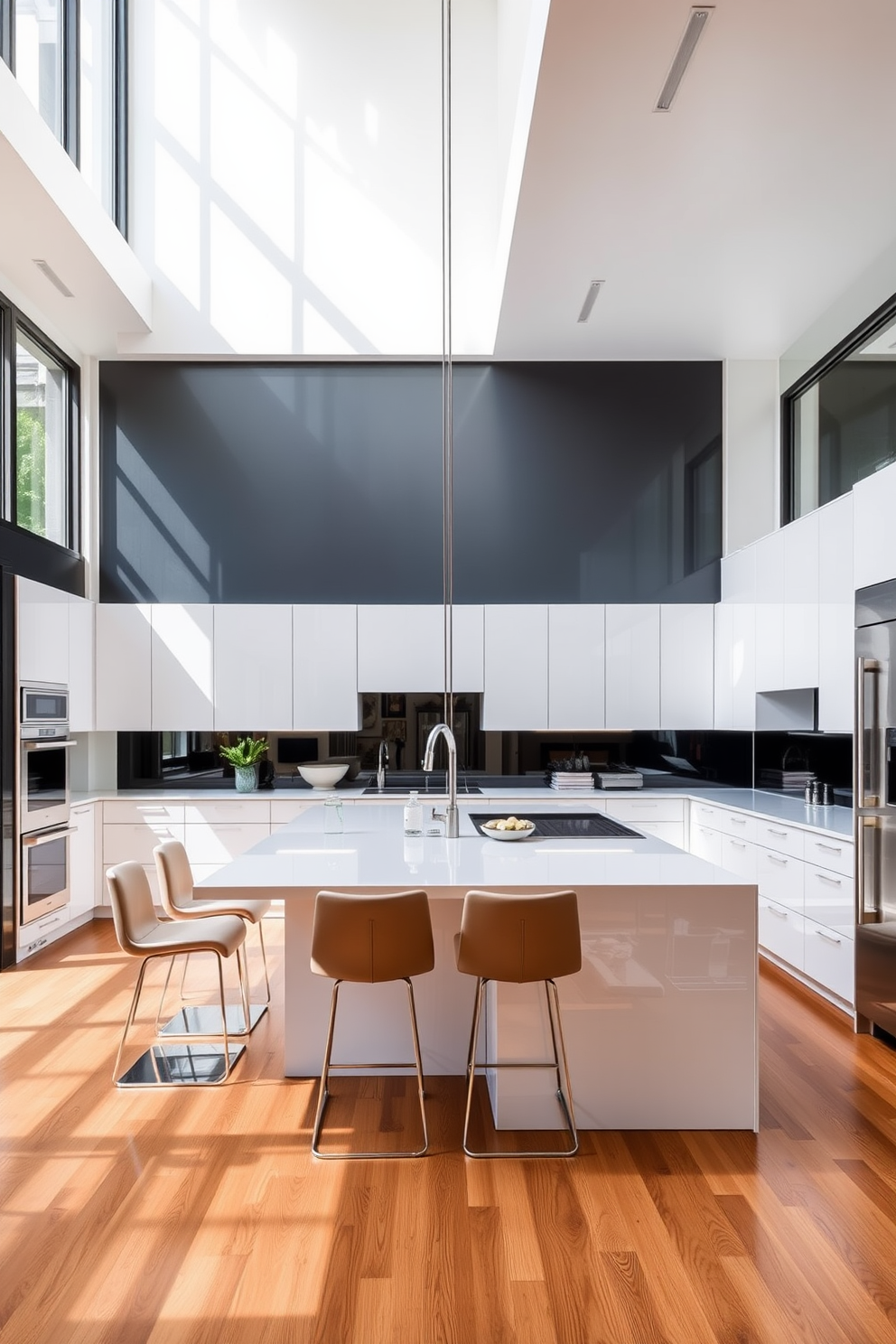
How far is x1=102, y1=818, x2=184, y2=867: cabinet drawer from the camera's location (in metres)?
5.79

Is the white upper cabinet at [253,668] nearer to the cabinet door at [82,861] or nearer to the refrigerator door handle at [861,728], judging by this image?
the cabinet door at [82,861]

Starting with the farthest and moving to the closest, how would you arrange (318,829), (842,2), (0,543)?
1. (0,543)
2. (318,829)
3. (842,2)

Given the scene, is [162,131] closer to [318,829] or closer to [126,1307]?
[318,829]

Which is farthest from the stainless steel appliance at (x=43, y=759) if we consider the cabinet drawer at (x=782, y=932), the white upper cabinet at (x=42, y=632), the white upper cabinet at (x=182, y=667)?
the cabinet drawer at (x=782, y=932)

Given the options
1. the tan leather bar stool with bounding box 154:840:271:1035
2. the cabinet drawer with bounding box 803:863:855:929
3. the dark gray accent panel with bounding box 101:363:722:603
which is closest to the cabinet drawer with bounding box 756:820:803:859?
the cabinet drawer with bounding box 803:863:855:929

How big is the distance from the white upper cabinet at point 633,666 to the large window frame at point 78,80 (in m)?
4.36

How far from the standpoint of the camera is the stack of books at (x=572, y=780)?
19.8 ft

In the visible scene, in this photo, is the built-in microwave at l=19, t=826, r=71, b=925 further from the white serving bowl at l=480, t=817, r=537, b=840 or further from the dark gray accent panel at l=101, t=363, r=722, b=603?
the white serving bowl at l=480, t=817, r=537, b=840

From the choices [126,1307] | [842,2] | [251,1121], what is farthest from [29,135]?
[126,1307]

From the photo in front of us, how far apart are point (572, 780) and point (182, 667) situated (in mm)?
2828

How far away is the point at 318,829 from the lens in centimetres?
395

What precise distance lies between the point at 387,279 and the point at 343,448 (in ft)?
3.96

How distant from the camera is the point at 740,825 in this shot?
5.02 meters

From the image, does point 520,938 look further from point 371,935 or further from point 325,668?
point 325,668
